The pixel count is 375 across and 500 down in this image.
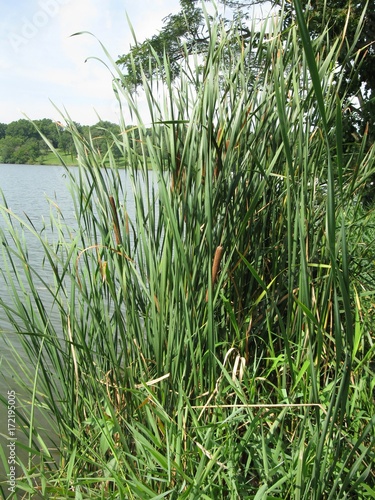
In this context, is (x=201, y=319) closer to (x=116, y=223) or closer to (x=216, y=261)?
(x=216, y=261)

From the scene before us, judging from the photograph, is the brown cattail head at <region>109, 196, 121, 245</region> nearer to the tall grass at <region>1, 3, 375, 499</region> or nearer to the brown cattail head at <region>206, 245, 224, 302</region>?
the tall grass at <region>1, 3, 375, 499</region>

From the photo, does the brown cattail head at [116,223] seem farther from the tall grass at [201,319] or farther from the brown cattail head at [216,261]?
the brown cattail head at [216,261]

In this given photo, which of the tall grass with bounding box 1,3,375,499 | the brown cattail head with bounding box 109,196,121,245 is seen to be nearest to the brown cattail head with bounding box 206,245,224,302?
the tall grass with bounding box 1,3,375,499

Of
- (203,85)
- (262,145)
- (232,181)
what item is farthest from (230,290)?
(203,85)

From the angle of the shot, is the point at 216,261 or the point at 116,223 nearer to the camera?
the point at 216,261

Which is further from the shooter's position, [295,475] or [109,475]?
[109,475]

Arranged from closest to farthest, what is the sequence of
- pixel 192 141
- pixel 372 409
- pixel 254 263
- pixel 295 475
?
pixel 295 475, pixel 192 141, pixel 372 409, pixel 254 263

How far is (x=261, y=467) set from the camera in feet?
4.68

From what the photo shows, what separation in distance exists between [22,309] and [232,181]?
2.68ft

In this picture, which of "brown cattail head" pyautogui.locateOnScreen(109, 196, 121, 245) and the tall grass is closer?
the tall grass

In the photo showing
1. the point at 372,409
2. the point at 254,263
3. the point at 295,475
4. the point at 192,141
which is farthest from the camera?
the point at 254,263

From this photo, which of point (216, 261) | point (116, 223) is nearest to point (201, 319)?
point (216, 261)

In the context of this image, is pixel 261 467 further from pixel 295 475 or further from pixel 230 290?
pixel 230 290

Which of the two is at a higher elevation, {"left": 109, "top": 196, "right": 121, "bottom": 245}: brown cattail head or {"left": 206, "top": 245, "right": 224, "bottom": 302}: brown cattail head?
{"left": 109, "top": 196, "right": 121, "bottom": 245}: brown cattail head
